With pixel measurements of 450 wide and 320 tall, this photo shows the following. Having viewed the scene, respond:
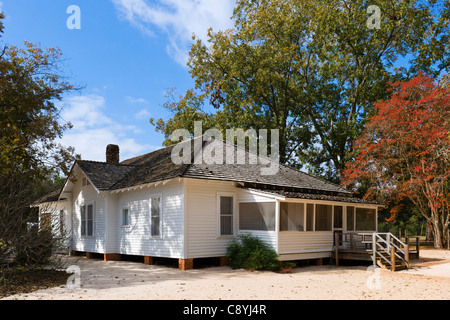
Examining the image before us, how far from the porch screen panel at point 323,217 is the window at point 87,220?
11.6 meters

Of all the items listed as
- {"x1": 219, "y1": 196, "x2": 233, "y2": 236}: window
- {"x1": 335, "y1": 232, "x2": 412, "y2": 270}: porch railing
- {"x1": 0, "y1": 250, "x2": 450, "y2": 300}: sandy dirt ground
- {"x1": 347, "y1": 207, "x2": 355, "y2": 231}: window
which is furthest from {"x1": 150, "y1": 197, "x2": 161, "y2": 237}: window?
{"x1": 347, "y1": 207, "x2": 355, "y2": 231}: window

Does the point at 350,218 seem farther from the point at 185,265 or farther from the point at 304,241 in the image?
the point at 185,265

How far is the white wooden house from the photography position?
16.1 meters

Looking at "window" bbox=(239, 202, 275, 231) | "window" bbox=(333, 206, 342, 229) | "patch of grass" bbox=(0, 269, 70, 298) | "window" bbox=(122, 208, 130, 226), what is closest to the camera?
"patch of grass" bbox=(0, 269, 70, 298)

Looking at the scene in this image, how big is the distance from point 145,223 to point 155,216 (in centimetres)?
93

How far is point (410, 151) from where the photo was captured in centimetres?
2572

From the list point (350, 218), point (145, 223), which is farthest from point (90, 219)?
point (350, 218)

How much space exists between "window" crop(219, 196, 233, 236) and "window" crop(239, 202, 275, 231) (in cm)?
43

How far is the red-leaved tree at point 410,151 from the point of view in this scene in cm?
2439

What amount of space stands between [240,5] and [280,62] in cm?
744

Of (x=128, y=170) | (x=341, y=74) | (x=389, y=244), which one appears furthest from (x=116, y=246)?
(x=341, y=74)

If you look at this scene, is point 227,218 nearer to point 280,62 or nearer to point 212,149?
point 212,149

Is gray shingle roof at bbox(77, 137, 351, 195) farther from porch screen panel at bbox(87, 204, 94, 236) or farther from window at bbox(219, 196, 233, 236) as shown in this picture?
porch screen panel at bbox(87, 204, 94, 236)

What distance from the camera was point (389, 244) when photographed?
15898 millimetres
